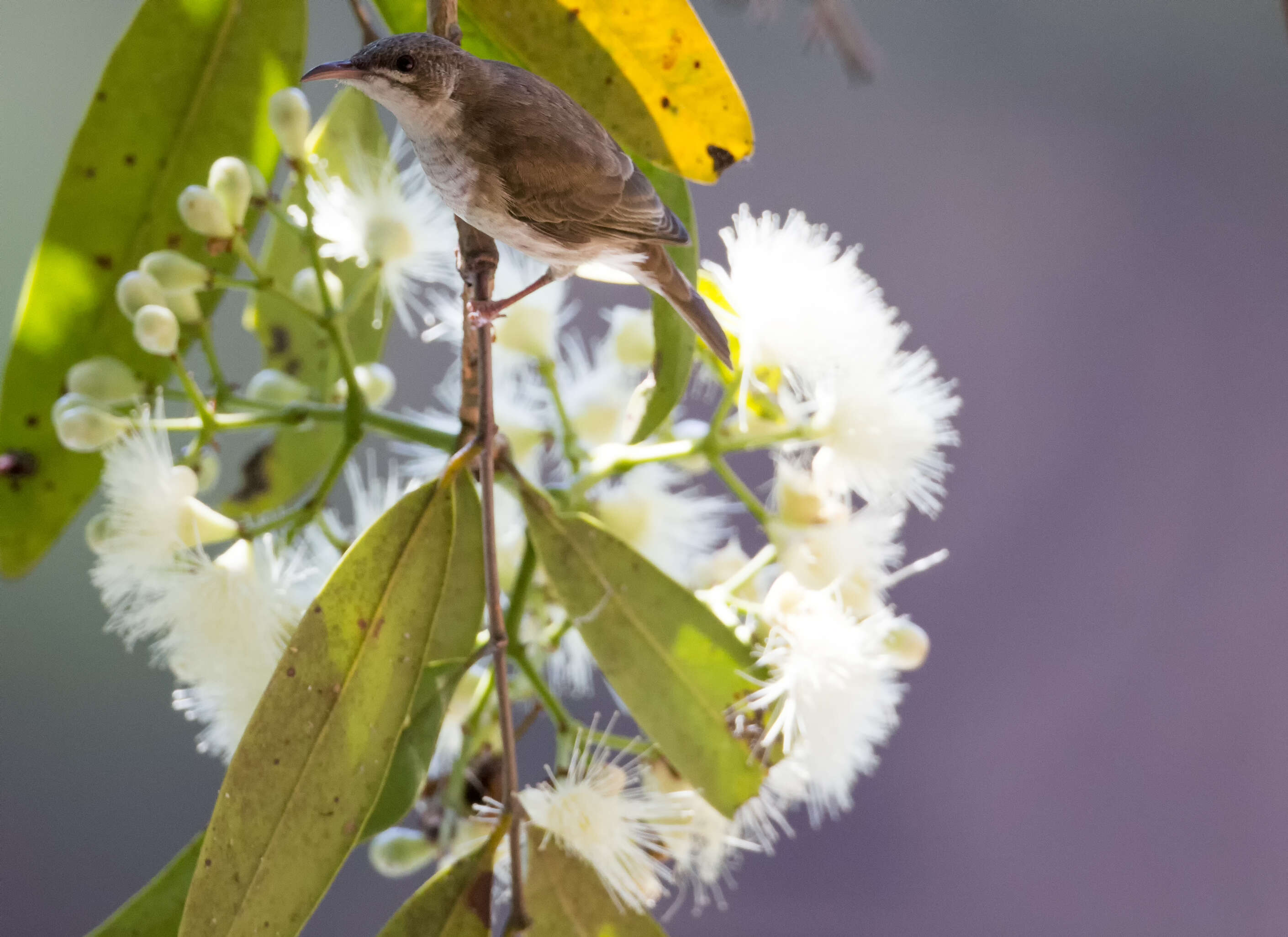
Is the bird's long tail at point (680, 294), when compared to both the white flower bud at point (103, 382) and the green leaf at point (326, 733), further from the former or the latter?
the white flower bud at point (103, 382)

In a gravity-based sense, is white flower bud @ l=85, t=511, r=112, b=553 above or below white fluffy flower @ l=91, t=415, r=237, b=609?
below

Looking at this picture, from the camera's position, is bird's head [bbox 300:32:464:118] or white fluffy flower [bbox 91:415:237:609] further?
white fluffy flower [bbox 91:415:237:609]

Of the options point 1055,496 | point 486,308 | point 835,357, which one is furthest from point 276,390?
point 1055,496

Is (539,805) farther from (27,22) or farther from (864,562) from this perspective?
(27,22)

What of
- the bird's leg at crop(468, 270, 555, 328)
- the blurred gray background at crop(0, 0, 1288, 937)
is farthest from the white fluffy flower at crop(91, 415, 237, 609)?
the blurred gray background at crop(0, 0, 1288, 937)

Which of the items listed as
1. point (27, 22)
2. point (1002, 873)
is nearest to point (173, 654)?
point (27, 22)

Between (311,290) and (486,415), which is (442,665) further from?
(311,290)

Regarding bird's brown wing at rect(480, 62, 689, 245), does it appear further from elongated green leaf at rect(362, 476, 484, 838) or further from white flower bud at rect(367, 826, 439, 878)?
white flower bud at rect(367, 826, 439, 878)
